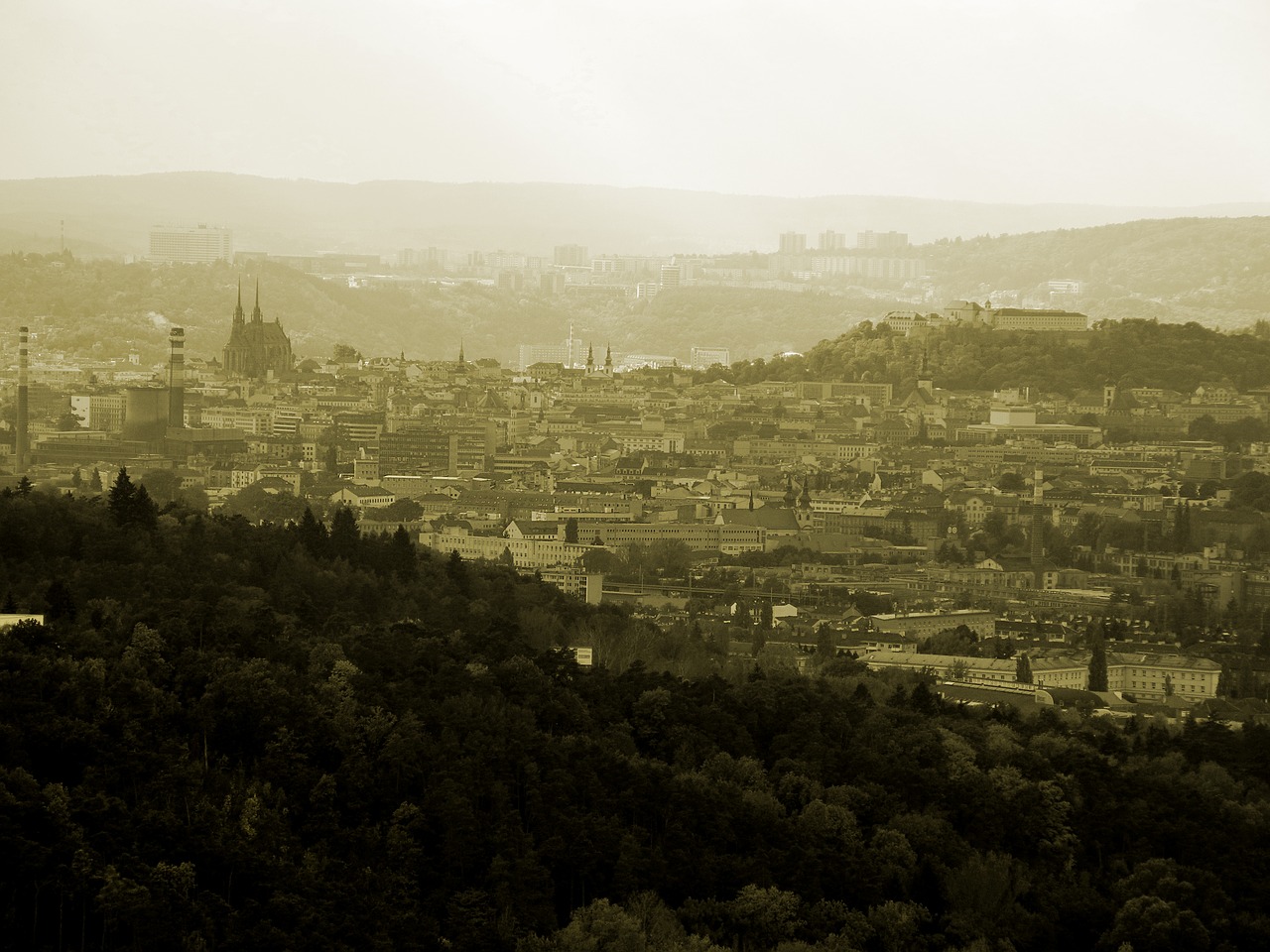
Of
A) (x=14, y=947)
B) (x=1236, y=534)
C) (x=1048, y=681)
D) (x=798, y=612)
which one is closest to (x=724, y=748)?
(x=14, y=947)

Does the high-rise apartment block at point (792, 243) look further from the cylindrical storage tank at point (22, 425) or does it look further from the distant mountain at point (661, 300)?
the cylindrical storage tank at point (22, 425)

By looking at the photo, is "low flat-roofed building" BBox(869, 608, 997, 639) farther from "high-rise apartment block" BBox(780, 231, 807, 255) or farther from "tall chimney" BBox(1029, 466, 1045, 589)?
"high-rise apartment block" BBox(780, 231, 807, 255)

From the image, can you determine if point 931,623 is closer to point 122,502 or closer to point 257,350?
point 122,502

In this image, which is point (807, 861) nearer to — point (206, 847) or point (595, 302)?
point (206, 847)

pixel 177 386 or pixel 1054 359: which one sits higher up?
pixel 1054 359

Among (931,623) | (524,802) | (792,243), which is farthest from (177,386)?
(792,243)

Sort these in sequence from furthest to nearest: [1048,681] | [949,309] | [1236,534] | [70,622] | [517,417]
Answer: [949,309], [517,417], [1236,534], [1048,681], [70,622]
